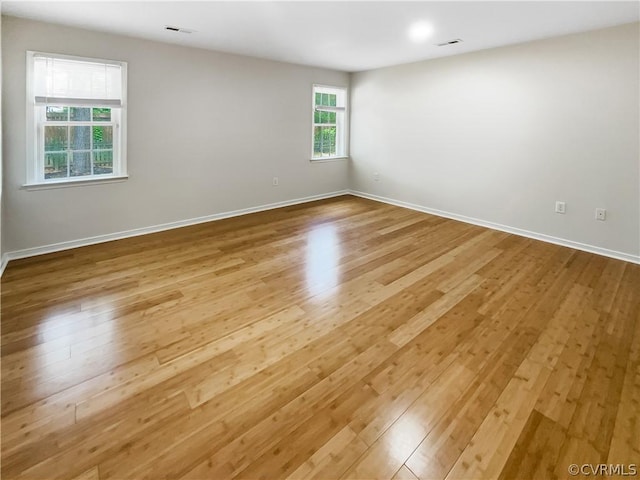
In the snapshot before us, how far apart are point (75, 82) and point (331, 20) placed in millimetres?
2766

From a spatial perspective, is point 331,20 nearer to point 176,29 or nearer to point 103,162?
point 176,29

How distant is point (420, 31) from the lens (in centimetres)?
385

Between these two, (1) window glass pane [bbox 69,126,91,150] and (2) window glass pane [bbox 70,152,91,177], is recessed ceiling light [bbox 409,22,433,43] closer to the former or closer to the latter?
(1) window glass pane [bbox 69,126,91,150]

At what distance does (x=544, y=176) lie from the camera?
4.44 m

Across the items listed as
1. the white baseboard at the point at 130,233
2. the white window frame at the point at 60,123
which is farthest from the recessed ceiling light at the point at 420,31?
the white window frame at the point at 60,123

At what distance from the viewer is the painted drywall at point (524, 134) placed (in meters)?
3.81

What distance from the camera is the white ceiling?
3.11 metres

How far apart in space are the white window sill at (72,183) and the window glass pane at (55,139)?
13.6 inches

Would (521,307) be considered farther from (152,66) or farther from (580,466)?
(152,66)

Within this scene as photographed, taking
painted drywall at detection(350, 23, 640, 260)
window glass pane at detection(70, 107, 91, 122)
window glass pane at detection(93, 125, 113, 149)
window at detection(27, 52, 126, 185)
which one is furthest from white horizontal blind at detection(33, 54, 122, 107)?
painted drywall at detection(350, 23, 640, 260)

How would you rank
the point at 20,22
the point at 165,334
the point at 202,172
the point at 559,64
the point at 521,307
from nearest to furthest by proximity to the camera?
the point at 165,334
the point at 521,307
the point at 20,22
the point at 559,64
the point at 202,172

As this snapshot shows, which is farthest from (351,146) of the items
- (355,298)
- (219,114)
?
(355,298)

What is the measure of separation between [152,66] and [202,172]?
54.4 inches

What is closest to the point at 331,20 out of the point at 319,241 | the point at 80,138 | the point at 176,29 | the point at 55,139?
the point at 176,29
